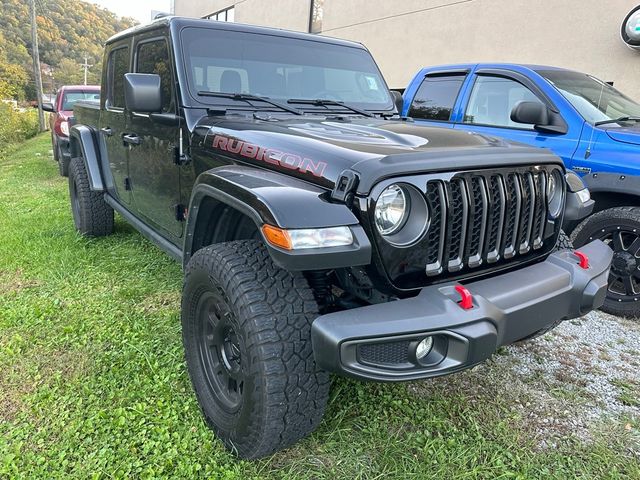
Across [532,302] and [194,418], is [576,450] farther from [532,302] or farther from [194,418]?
[194,418]

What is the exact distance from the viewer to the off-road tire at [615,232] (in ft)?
11.7

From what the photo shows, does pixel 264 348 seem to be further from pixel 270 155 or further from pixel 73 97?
pixel 73 97

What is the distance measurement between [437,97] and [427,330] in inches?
149

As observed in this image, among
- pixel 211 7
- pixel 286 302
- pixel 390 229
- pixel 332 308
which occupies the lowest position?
pixel 332 308

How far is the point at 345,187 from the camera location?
5.92ft

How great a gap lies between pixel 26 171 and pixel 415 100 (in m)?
8.05

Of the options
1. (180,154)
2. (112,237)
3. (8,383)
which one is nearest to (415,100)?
(180,154)

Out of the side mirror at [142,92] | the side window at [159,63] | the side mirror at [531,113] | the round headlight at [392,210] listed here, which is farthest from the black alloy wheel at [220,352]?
the side mirror at [531,113]

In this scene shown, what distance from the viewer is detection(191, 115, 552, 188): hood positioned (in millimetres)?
1928

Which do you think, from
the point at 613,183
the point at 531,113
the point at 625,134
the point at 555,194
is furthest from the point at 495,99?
the point at 555,194

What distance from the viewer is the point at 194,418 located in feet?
7.61

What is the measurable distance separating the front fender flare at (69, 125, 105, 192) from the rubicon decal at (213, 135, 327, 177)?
2373 millimetres

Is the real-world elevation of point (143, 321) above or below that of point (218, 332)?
below

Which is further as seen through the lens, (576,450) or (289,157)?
(576,450)
